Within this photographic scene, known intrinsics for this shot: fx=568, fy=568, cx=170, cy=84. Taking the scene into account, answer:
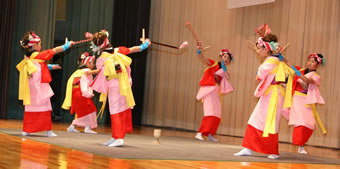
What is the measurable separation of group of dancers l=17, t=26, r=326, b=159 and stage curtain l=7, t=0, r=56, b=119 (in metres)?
2.95

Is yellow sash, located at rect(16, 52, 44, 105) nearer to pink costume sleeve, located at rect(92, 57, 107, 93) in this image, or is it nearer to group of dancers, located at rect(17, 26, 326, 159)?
group of dancers, located at rect(17, 26, 326, 159)

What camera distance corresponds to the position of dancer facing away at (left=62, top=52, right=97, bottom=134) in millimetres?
8220

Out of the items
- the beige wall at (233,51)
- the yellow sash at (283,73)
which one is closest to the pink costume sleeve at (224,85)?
the beige wall at (233,51)

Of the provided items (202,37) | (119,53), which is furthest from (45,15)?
(119,53)

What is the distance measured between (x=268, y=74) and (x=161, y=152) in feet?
4.45

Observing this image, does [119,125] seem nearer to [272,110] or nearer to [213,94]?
[272,110]

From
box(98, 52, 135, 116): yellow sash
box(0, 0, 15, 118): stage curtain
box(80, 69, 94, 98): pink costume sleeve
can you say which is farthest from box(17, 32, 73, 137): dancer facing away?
box(0, 0, 15, 118): stage curtain

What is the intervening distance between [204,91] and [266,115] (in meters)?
2.76

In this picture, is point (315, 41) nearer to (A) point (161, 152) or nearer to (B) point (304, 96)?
(B) point (304, 96)

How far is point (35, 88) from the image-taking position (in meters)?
6.70

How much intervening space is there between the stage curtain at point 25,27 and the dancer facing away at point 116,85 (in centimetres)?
559

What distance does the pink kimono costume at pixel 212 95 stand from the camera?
833cm

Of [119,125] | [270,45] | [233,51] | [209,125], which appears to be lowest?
[209,125]

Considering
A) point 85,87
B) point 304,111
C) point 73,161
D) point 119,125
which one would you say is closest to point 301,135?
point 304,111
